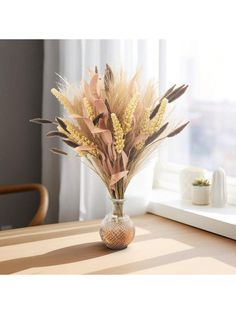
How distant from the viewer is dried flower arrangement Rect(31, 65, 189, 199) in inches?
50.9

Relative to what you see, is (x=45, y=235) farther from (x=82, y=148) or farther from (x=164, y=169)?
(x=164, y=169)

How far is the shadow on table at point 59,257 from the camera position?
1.29 meters

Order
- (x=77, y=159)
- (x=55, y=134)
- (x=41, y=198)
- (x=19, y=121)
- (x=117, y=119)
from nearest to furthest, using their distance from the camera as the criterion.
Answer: (x=117, y=119)
(x=55, y=134)
(x=41, y=198)
(x=77, y=159)
(x=19, y=121)

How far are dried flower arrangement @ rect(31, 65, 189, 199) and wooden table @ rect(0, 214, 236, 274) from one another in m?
0.22

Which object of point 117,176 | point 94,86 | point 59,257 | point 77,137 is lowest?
point 59,257

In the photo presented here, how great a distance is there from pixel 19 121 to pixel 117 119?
4.82ft

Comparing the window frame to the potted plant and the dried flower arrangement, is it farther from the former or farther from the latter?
the dried flower arrangement

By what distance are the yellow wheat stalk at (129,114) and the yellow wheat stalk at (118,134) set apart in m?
0.03

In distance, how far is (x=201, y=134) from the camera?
1990 mm

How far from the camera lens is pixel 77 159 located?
6.97ft

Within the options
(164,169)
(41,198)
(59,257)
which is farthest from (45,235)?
(164,169)
